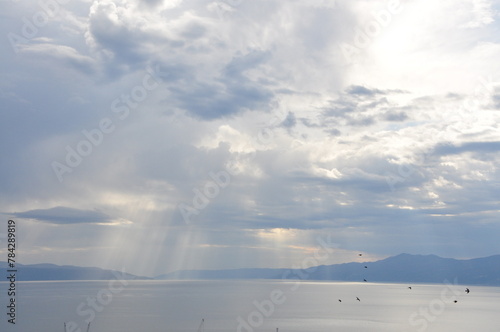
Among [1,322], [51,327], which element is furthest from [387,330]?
[1,322]

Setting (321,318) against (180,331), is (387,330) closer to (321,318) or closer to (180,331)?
(321,318)

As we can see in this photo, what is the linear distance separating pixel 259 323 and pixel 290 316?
2920 centimetres

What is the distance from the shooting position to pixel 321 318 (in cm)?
18112

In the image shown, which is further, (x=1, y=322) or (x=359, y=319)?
(x=359, y=319)

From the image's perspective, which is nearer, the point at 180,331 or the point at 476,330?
the point at 180,331

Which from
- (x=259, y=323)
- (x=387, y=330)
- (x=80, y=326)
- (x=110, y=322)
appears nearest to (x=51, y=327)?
(x=80, y=326)

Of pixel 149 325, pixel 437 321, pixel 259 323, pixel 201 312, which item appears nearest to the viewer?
pixel 149 325

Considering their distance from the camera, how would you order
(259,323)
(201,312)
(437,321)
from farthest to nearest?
1. (201,312)
2. (437,321)
3. (259,323)

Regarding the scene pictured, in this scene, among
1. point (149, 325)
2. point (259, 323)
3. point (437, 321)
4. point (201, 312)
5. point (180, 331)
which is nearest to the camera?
point (180, 331)

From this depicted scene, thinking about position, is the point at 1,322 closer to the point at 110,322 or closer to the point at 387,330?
the point at 110,322

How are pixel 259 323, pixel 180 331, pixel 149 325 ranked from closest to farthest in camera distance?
pixel 180 331 → pixel 149 325 → pixel 259 323

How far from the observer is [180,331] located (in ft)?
442

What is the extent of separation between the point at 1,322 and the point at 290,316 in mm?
104213

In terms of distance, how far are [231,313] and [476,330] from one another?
294 ft
